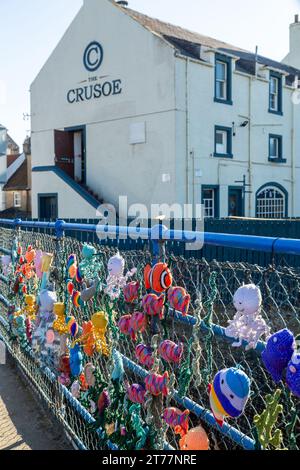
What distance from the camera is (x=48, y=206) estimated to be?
22703mm

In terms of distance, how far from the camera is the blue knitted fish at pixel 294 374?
162 centimetres

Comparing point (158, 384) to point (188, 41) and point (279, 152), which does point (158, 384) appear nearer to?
point (188, 41)

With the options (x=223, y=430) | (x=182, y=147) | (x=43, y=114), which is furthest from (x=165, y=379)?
(x=43, y=114)

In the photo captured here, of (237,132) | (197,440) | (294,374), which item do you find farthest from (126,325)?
(237,132)

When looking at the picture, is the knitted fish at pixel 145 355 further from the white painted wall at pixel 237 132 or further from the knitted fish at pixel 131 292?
the white painted wall at pixel 237 132

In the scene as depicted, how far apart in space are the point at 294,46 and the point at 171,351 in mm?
Answer: 30196

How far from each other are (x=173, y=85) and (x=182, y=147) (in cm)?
227

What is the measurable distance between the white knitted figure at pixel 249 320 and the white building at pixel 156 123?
16254 millimetres

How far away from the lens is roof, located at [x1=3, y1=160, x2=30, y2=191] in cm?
3155

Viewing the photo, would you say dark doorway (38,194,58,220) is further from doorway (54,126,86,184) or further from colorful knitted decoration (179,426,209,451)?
colorful knitted decoration (179,426,209,451)

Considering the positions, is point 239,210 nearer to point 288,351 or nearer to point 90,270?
point 90,270

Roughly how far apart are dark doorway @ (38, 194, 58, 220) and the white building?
48 millimetres

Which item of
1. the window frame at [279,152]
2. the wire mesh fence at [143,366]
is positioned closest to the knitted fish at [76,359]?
the wire mesh fence at [143,366]

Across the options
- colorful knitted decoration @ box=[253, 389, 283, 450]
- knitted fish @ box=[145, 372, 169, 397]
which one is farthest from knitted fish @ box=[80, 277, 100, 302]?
colorful knitted decoration @ box=[253, 389, 283, 450]
